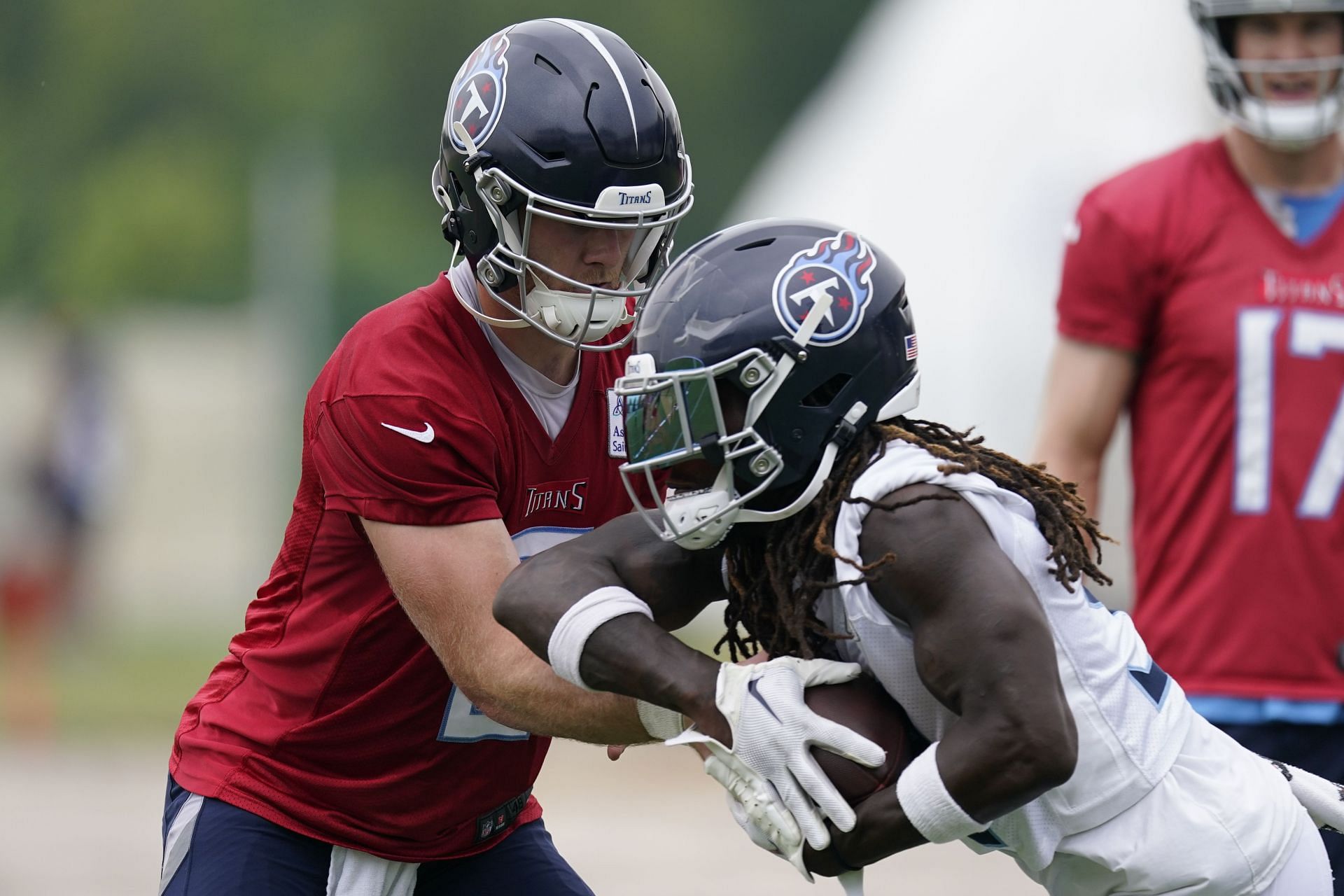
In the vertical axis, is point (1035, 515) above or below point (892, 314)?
below

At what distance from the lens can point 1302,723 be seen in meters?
3.79

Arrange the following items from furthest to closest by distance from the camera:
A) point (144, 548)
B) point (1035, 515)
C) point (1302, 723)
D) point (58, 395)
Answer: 1. point (144, 548)
2. point (58, 395)
3. point (1302, 723)
4. point (1035, 515)

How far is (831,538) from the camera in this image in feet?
7.89

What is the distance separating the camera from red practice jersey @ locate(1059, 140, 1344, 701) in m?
3.80

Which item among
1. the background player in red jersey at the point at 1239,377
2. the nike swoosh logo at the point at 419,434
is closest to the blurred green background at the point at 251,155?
the background player in red jersey at the point at 1239,377

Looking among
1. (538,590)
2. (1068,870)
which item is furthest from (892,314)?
(1068,870)

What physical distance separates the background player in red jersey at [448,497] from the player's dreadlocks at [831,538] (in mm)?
508

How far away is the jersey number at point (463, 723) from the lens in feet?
10.2

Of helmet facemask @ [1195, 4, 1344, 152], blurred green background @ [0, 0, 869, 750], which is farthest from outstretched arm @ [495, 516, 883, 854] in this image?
blurred green background @ [0, 0, 869, 750]

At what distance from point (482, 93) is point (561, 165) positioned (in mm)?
237

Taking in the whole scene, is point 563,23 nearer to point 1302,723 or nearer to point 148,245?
point 1302,723

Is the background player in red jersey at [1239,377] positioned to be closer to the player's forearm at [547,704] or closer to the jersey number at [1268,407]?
the jersey number at [1268,407]

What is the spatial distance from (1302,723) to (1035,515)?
1.66 metres

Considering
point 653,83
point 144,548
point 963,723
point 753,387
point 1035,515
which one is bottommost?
point 144,548
